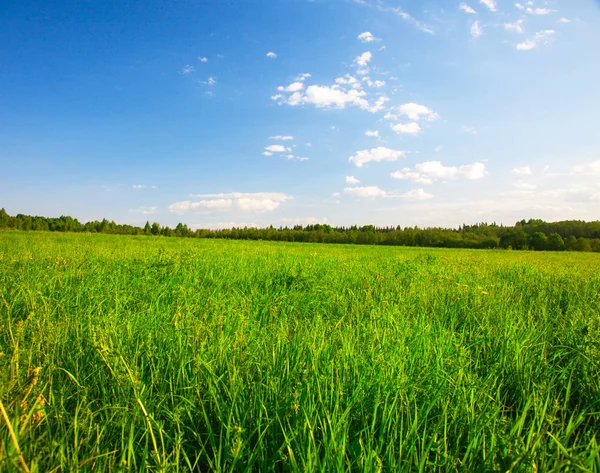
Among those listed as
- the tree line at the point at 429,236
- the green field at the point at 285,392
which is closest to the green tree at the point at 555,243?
the tree line at the point at 429,236

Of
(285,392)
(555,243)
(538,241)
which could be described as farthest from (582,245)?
(285,392)

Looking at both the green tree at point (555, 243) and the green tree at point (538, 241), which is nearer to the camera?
the green tree at point (555, 243)

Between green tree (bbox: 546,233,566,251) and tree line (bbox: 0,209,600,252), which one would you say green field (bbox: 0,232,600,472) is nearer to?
tree line (bbox: 0,209,600,252)

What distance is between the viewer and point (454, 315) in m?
3.33

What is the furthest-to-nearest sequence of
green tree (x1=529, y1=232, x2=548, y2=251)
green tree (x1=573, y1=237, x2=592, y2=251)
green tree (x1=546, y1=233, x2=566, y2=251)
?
green tree (x1=529, y1=232, x2=548, y2=251), green tree (x1=573, y1=237, x2=592, y2=251), green tree (x1=546, y1=233, x2=566, y2=251)

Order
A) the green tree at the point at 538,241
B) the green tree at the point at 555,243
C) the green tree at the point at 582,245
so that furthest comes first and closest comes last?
the green tree at the point at 538,241, the green tree at the point at 582,245, the green tree at the point at 555,243

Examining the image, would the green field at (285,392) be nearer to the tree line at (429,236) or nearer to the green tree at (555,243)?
the tree line at (429,236)

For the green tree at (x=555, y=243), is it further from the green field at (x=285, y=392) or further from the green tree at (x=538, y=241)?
the green field at (x=285, y=392)

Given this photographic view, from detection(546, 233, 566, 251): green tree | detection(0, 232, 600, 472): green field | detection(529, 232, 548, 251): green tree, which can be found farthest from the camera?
detection(529, 232, 548, 251): green tree

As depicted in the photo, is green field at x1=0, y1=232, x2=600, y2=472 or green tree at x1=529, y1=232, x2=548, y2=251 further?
green tree at x1=529, y1=232, x2=548, y2=251

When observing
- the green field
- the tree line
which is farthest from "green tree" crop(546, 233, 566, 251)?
the green field

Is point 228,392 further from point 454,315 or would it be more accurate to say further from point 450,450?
point 454,315

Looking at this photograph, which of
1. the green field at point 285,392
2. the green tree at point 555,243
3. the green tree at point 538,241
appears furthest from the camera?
the green tree at point 538,241

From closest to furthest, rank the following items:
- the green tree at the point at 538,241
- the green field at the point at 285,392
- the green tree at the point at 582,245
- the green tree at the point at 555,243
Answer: the green field at the point at 285,392, the green tree at the point at 555,243, the green tree at the point at 582,245, the green tree at the point at 538,241
